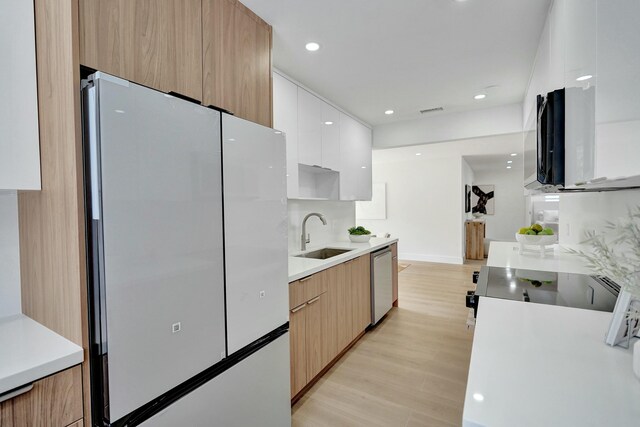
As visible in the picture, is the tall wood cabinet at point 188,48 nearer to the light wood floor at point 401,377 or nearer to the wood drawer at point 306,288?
the wood drawer at point 306,288

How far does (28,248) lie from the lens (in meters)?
1.16

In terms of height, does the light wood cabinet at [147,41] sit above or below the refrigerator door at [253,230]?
above

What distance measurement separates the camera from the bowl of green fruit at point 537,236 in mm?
2424

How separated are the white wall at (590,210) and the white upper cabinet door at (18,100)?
2009 mm

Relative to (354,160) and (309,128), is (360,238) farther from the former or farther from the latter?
(309,128)

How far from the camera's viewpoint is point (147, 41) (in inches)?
44.9

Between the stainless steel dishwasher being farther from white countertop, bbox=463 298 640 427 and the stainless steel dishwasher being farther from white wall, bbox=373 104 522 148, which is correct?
white countertop, bbox=463 298 640 427

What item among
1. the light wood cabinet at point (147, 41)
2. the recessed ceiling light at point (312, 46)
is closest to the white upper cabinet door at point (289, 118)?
the recessed ceiling light at point (312, 46)

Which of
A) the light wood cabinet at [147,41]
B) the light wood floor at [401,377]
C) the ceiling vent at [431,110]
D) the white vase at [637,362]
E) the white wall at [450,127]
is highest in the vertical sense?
the ceiling vent at [431,110]

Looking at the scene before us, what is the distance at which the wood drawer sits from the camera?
187 centimetres

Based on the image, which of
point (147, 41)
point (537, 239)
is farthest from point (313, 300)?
point (537, 239)

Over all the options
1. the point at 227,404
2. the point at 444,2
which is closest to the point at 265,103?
the point at 444,2

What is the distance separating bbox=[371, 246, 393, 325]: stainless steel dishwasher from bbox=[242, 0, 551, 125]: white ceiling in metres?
1.70

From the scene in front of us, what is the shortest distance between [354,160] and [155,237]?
9.68ft
